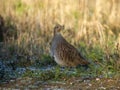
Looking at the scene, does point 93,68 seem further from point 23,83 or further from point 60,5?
point 60,5

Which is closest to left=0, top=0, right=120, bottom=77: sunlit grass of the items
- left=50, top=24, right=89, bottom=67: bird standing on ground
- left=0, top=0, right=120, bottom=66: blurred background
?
left=0, top=0, right=120, bottom=66: blurred background

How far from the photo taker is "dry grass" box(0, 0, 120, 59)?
11.0 meters

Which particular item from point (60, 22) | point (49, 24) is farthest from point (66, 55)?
point (60, 22)

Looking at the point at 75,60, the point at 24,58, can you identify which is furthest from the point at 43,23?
the point at 75,60

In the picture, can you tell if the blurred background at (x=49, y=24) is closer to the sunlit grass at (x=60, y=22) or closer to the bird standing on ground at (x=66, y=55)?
the sunlit grass at (x=60, y=22)

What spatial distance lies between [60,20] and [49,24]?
1.73ft

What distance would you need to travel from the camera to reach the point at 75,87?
306 inches

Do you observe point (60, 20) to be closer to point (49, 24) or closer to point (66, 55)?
point (49, 24)

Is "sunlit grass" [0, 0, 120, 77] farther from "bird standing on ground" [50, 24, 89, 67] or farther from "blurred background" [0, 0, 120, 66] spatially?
"bird standing on ground" [50, 24, 89, 67]

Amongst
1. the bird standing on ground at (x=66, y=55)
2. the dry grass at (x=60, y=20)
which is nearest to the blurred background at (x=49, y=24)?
the dry grass at (x=60, y=20)

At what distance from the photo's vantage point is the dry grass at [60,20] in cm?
1098

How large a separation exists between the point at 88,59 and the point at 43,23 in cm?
343

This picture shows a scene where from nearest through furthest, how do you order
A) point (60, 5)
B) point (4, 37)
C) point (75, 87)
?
1. point (75, 87)
2. point (4, 37)
3. point (60, 5)

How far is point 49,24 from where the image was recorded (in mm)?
12391
